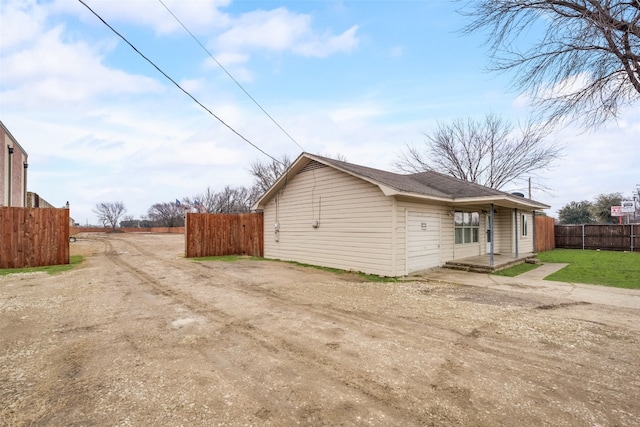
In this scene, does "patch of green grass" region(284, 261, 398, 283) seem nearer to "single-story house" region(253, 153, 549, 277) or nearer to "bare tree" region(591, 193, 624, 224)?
"single-story house" region(253, 153, 549, 277)

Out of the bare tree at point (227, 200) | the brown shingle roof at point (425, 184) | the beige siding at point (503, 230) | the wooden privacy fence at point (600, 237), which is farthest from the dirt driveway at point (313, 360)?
the bare tree at point (227, 200)

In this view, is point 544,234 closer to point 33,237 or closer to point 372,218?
point 372,218

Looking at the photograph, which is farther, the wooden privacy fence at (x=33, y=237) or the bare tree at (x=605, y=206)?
the bare tree at (x=605, y=206)

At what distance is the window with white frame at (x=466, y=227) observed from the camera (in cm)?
1198

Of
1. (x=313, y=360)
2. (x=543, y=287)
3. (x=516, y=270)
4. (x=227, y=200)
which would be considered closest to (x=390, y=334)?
(x=313, y=360)

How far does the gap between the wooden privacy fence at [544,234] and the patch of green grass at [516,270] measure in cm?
666

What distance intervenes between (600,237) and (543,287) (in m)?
14.9

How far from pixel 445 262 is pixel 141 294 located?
9.48m

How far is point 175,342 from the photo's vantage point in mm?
3834

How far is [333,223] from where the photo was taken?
35.0 feet

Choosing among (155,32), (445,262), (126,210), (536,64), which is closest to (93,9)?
(155,32)

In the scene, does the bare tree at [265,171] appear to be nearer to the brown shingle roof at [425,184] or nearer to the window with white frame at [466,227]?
the brown shingle roof at [425,184]

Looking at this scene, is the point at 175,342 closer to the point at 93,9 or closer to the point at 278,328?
the point at 278,328

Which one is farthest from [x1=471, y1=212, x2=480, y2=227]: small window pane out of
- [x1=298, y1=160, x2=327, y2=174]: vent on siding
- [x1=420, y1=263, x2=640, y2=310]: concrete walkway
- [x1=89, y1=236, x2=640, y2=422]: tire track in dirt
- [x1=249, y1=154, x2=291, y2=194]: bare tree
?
[x1=249, y1=154, x2=291, y2=194]: bare tree
